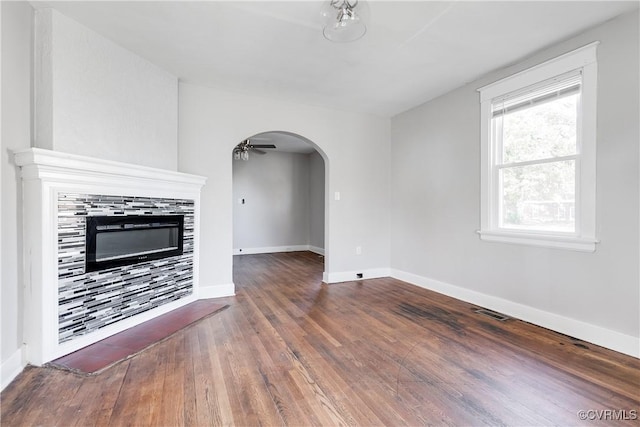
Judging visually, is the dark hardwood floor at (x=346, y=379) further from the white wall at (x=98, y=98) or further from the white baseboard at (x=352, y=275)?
the white wall at (x=98, y=98)

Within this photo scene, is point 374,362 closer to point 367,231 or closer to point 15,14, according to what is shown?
point 367,231

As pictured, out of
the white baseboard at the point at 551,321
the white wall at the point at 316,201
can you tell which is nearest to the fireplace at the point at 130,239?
the white baseboard at the point at 551,321

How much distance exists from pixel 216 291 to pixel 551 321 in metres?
3.42

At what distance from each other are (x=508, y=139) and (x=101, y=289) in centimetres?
400

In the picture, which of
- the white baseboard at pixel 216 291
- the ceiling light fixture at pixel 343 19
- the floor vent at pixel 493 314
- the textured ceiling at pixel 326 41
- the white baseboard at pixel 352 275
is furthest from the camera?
the white baseboard at pixel 352 275

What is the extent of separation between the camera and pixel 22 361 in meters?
1.96

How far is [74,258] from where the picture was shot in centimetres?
217

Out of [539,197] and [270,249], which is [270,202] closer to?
[270,249]

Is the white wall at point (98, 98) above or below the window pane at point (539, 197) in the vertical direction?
above

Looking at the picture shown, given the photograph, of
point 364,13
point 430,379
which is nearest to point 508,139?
point 364,13

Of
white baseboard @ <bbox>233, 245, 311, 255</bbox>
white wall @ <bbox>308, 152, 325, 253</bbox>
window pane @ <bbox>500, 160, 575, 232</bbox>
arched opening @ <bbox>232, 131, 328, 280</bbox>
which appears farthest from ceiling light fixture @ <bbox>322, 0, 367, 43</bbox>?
white baseboard @ <bbox>233, 245, 311, 255</bbox>

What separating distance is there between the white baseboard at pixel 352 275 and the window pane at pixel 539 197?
195 cm

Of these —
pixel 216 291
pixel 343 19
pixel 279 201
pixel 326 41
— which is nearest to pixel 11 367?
pixel 216 291

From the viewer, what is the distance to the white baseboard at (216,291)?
3471mm
